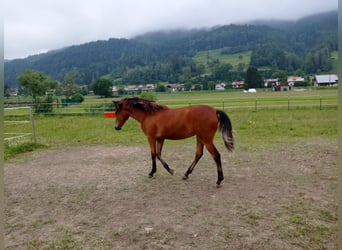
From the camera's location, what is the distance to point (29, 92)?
18250mm

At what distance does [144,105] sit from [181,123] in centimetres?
73

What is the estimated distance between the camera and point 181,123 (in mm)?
4320

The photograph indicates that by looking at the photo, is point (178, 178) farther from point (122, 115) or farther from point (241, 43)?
point (241, 43)

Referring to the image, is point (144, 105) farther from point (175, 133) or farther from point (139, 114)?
point (175, 133)

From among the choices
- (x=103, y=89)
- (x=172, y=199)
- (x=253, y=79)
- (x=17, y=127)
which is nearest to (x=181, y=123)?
(x=172, y=199)

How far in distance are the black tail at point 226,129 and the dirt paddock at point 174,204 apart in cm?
56

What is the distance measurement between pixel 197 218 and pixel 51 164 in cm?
371

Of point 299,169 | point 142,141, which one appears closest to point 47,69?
point 142,141

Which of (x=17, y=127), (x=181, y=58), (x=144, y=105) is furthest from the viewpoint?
(x=181, y=58)

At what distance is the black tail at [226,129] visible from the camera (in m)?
4.19

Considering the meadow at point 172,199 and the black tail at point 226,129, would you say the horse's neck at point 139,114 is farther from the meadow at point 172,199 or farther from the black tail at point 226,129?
the black tail at point 226,129

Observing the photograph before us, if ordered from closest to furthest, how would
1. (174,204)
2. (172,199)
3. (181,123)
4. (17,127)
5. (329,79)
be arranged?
(329,79) < (174,204) < (172,199) < (181,123) < (17,127)

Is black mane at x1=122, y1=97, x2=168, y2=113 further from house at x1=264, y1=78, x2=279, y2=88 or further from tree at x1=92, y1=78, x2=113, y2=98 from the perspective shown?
house at x1=264, y1=78, x2=279, y2=88

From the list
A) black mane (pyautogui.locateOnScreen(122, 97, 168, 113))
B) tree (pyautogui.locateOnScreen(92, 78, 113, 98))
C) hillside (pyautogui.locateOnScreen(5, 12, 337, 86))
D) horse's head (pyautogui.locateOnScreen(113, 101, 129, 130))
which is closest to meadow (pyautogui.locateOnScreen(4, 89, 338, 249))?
horse's head (pyautogui.locateOnScreen(113, 101, 129, 130))
